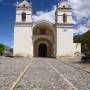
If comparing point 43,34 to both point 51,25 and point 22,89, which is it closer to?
point 51,25

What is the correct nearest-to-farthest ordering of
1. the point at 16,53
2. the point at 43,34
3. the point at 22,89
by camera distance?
1. the point at 22,89
2. the point at 16,53
3. the point at 43,34

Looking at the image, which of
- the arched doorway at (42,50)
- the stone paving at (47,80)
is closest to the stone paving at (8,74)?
the stone paving at (47,80)

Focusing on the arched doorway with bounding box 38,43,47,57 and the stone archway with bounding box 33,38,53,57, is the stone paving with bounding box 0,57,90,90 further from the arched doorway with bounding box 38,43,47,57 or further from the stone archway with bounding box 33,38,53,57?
the arched doorway with bounding box 38,43,47,57

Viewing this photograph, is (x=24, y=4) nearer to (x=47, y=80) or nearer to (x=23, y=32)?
(x=23, y=32)

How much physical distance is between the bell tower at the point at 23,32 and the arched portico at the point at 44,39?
2264 millimetres

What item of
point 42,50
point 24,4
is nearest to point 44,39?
point 42,50

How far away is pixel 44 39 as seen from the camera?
53.0m

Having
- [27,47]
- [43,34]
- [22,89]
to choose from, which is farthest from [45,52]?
[22,89]

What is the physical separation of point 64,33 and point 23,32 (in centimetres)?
745

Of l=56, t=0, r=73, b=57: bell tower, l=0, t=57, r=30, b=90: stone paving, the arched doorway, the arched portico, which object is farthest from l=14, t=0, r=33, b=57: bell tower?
l=0, t=57, r=30, b=90: stone paving

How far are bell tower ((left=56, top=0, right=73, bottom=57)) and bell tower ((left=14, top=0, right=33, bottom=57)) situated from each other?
5.09 metres

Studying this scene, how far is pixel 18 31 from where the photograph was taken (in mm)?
46875

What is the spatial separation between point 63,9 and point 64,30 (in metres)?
→ 4.09

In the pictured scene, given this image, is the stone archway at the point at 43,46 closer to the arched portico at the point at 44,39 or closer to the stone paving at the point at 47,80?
the arched portico at the point at 44,39
